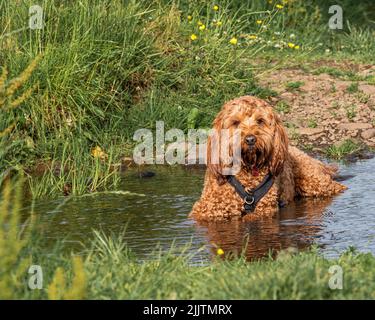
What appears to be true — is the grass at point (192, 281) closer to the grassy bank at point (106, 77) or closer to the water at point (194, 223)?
the water at point (194, 223)

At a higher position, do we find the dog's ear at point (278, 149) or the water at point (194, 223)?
the dog's ear at point (278, 149)

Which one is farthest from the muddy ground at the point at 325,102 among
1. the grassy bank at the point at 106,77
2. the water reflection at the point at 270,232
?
the water reflection at the point at 270,232

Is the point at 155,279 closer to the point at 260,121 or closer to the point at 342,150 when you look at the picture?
the point at 260,121

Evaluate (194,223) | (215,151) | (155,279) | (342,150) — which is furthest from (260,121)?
(342,150)

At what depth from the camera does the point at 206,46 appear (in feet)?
44.1

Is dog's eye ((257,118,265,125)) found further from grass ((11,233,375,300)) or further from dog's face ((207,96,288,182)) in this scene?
grass ((11,233,375,300))

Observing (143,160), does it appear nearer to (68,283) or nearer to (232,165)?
(232,165)

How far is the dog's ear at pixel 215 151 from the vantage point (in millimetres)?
9031

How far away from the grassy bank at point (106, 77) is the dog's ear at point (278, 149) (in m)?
1.87

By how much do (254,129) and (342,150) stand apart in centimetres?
359

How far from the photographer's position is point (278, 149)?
9.09 m
